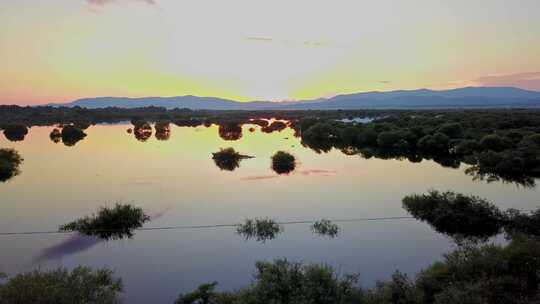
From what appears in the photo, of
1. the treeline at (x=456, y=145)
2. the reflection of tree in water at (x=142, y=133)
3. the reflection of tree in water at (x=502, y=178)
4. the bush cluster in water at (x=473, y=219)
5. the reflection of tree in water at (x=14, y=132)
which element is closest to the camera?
the bush cluster in water at (x=473, y=219)

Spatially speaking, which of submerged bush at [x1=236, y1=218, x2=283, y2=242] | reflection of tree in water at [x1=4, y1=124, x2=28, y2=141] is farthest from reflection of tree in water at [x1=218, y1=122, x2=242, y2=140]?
submerged bush at [x1=236, y1=218, x2=283, y2=242]

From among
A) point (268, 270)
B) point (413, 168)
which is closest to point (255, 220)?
point (268, 270)

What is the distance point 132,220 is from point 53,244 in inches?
133

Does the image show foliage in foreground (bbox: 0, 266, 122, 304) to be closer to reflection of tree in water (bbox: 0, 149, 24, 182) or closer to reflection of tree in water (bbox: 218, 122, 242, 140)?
reflection of tree in water (bbox: 0, 149, 24, 182)

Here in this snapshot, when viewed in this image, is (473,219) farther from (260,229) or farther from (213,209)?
(213,209)

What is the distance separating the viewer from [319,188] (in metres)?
27.5

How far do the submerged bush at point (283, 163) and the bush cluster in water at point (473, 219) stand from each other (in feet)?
52.2

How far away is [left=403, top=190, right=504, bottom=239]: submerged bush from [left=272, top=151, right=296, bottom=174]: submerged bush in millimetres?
15824

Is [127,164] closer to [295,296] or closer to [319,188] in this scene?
[319,188]

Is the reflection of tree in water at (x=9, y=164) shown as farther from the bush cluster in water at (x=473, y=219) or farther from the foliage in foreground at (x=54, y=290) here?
the bush cluster in water at (x=473, y=219)

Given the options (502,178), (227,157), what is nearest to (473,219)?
(502,178)

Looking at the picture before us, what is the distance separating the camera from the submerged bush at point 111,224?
18.0m

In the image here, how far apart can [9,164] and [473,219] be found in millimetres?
33165

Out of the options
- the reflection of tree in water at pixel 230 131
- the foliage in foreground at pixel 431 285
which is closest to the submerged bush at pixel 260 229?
the foliage in foreground at pixel 431 285
